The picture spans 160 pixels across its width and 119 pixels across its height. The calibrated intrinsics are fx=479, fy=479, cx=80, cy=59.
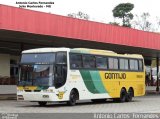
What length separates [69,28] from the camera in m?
31.4

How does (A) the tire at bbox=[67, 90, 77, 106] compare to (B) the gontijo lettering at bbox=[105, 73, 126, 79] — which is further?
(B) the gontijo lettering at bbox=[105, 73, 126, 79]

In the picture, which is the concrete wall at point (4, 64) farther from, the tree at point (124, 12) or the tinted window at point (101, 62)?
the tree at point (124, 12)

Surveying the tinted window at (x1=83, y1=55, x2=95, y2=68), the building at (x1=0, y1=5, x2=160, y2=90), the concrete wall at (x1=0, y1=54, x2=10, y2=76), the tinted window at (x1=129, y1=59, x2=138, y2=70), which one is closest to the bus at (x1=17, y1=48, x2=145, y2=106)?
the tinted window at (x1=83, y1=55, x2=95, y2=68)

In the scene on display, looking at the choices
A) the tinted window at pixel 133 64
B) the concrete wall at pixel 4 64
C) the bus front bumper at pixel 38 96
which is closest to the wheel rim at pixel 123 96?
the tinted window at pixel 133 64

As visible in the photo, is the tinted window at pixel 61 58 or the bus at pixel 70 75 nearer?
the bus at pixel 70 75

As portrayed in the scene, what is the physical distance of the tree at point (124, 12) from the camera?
351 feet

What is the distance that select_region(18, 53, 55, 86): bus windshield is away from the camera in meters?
23.3

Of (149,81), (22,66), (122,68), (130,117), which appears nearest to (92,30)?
(122,68)

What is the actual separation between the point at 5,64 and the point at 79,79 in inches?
1005

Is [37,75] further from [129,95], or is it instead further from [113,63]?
[129,95]

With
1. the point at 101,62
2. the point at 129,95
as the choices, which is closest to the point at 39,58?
the point at 101,62

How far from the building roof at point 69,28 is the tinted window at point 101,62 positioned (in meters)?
4.22

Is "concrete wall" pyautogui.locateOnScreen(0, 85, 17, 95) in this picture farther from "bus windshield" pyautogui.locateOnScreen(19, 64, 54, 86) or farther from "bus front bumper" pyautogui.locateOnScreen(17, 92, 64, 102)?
"bus front bumper" pyautogui.locateOnScreen(17, 92, 64, 102)

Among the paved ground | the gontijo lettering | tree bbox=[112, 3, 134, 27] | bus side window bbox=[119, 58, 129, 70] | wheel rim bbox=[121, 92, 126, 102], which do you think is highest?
tree bbox=[112, 3, 134, 27]
